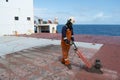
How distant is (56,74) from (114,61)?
276cm

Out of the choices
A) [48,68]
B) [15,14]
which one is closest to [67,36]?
[48,68]

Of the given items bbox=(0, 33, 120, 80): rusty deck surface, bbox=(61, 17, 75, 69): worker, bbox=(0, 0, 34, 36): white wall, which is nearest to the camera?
bbox=(0, 33, 120, 80): rusty deck surface

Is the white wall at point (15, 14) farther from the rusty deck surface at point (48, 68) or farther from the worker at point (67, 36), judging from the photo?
the worker at point (67, 36)

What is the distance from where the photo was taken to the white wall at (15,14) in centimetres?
1644

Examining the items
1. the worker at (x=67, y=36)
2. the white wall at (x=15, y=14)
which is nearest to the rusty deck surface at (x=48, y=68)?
the worker at (x=67, y=36)

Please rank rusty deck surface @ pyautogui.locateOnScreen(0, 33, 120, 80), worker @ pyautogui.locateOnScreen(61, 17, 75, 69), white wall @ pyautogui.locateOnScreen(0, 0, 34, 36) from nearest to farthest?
rusty deck surface @ pyautogui.locateOnScreen(0, 33, 120, 80), worker @ pyautogui.locateOnScreen(61, 17, 75, 69), white wall @ pyautogui.locateOnScreen(0, 0, 34, 36)

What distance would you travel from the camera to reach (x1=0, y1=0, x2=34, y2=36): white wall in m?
16.4

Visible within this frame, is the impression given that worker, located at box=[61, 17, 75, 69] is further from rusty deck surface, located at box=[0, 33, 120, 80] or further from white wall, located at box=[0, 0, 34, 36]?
white wall, located at box=[0, 0, 34, 36]

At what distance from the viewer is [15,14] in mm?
17312

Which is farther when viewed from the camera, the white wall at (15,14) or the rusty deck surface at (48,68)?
the white wall at (15,14)

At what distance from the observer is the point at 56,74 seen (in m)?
5.75

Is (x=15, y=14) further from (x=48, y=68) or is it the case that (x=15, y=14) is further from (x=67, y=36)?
(x=48, y=68)

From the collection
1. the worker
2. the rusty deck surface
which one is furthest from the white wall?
the worker

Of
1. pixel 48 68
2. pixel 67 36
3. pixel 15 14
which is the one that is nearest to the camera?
pixel 48 68
